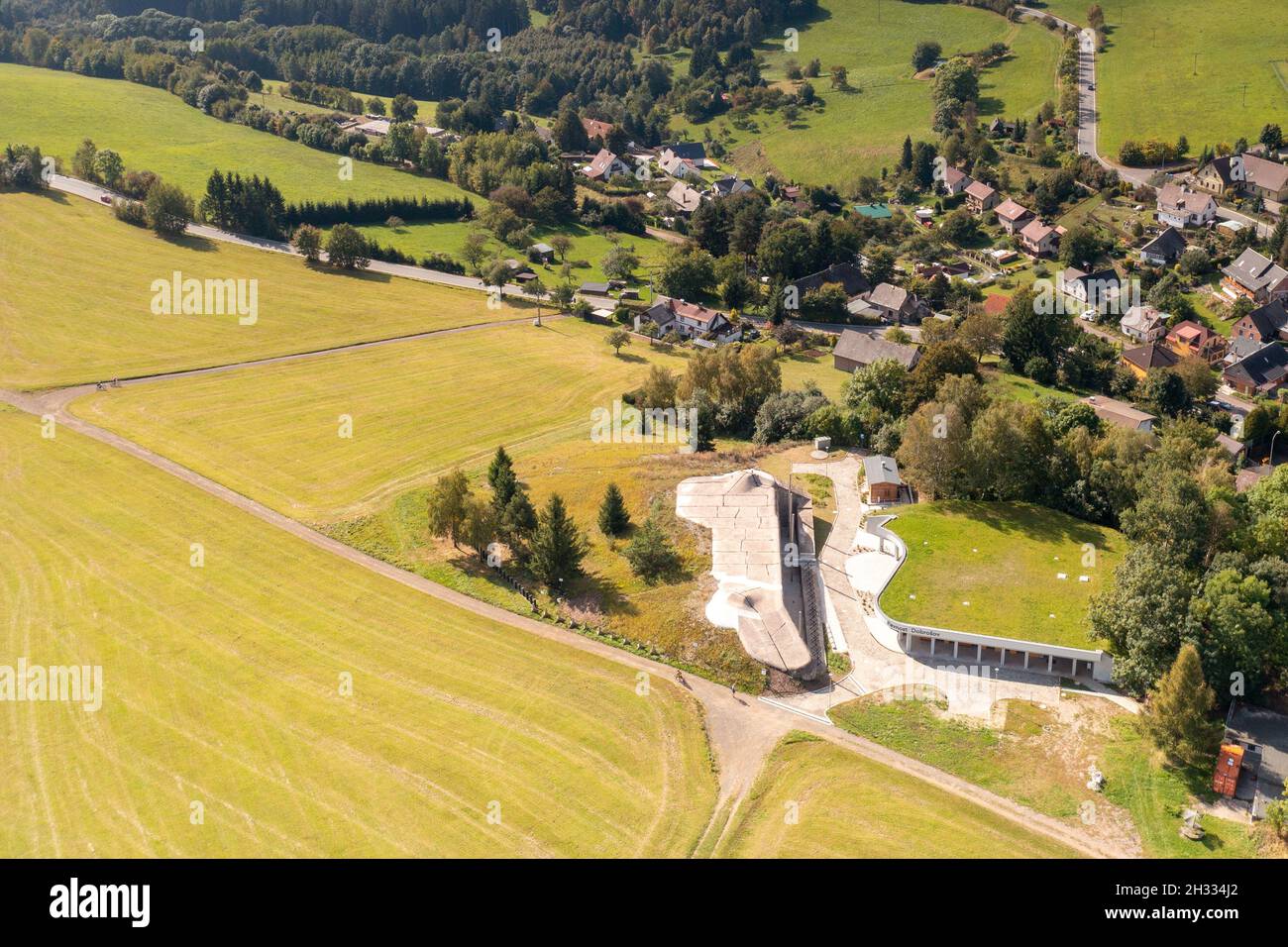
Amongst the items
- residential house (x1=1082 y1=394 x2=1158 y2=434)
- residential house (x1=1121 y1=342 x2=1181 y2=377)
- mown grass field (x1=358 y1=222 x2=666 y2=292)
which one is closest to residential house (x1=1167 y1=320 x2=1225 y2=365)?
residential house (x1=1121 y1=342 x2=1181 y2=377)

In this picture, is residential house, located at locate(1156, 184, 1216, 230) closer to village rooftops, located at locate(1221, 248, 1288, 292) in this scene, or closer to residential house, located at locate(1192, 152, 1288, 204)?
residential house, located at locate(1192, 152, 1288, 204)

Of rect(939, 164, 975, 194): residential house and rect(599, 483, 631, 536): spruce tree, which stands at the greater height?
rect(939, 164, 975, 194): residential house

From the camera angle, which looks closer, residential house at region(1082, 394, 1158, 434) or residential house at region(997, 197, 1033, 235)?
residential house at region(1082, 394, 1158, 434)

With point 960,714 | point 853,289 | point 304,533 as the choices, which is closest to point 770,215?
point 853,289

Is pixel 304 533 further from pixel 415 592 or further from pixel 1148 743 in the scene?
pixel 1148 743

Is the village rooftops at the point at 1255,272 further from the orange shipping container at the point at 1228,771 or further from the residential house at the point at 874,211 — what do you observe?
the orange shipping container at the point at 1228,771

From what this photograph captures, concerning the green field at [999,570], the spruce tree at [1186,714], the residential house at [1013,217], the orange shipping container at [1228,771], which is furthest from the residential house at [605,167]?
the orange shipping container at [1228,771]

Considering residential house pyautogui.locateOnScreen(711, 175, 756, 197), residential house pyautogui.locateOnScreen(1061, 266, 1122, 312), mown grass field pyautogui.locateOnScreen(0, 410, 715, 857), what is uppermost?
residential house pyautogui.locateOnScreen(711, 175, 756, 197)
